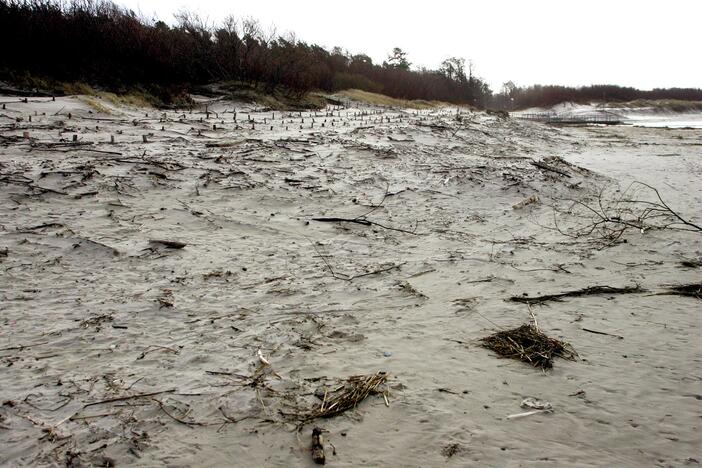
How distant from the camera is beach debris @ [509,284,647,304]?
3.37 meters

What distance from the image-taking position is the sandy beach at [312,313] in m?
1.92

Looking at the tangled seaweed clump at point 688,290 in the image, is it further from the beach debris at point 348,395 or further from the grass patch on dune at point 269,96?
the grass patch on dune at point 269,96

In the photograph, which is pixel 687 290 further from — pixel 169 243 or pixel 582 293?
pixel 169 243

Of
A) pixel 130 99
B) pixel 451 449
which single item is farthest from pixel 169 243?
pixel 130 99

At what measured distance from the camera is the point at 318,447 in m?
1.83

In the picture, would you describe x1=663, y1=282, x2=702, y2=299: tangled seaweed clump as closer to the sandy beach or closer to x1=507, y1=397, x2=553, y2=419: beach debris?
the sandy beach

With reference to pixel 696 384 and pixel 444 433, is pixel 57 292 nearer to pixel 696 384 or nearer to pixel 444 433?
pixel 444 433

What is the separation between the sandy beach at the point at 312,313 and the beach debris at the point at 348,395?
4 cm

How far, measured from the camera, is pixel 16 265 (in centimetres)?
330

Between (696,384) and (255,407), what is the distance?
7.96ft

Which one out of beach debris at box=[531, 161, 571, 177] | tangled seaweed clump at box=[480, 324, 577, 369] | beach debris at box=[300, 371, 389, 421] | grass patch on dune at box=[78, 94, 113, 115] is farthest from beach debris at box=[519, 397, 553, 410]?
grass patch on dune at box=[78, 94, 113, 115]

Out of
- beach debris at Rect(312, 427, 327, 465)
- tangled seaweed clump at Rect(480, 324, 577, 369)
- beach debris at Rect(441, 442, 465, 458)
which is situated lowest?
beach debris at Rect(441, 442, 465, 458)

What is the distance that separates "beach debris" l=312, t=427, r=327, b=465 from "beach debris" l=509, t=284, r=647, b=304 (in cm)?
Answer: 210

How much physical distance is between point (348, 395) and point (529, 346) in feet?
4.14
